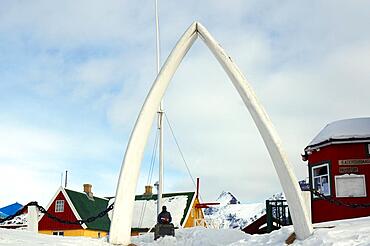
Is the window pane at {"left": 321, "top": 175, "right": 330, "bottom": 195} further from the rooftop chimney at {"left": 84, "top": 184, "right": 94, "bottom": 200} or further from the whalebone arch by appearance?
the rooftop chimney at {"left": 84, "top": 184, "right": 94, "bottom": 200}

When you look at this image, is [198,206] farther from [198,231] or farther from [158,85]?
[158,85]

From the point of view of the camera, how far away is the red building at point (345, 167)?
18594mm

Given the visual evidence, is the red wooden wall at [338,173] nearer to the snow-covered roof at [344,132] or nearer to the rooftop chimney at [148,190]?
the snow-covered roof at [344,132]

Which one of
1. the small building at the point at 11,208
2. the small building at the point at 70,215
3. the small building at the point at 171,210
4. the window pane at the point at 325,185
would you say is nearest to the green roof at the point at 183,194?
the small building at the point at 171,210

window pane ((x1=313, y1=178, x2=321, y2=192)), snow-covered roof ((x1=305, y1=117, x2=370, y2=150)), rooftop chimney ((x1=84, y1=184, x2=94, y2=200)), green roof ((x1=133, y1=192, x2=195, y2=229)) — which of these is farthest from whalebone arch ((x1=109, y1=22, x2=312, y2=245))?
rooftop chimney ((x1=84, y1=184, x2=94, y2=200))

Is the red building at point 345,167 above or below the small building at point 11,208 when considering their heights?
above

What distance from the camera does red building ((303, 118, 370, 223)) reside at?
1859 cm

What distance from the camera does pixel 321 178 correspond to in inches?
782

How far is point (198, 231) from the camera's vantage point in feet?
49.2

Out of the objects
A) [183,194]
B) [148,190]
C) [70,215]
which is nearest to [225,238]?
[70,215]

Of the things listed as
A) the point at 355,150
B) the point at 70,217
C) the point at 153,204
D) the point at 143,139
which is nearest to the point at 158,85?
the point at 143,139

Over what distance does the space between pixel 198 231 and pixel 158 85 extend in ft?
16.3

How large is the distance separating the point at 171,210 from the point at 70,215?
7190 mm

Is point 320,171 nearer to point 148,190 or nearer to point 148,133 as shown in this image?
point 148,133
